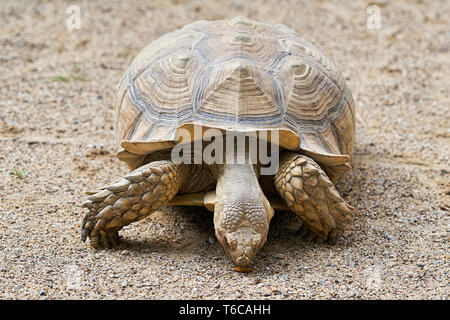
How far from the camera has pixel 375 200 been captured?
391 centimetres

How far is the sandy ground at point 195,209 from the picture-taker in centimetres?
285

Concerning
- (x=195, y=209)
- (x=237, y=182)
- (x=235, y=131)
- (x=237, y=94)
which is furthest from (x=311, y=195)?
(x=195, y=209)

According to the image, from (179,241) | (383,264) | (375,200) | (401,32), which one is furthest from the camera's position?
(401,32)

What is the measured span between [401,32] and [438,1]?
129cm

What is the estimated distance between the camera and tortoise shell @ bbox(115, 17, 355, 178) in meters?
3.25

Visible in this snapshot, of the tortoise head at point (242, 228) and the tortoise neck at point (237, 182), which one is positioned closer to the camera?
the tortoise head at point (242, 228)

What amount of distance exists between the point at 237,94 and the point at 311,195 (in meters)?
0.73

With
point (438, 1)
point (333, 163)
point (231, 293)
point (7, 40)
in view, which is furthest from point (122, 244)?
point (438, 1)

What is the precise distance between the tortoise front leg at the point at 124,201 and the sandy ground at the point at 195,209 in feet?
0.42

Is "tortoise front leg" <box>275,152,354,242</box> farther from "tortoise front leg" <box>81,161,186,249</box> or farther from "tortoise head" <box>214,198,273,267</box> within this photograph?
"tortoise front leg" <box>81,161,186,249</box>

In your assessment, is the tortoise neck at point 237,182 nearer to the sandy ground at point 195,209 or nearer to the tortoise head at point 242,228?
the tortoise head at point 242,228

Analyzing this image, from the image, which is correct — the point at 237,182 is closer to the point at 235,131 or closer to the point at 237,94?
the point at 235,131

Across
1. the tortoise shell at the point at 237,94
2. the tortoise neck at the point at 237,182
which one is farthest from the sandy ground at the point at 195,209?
the tortoise shell at the point at 237,94

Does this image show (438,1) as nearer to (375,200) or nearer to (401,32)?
(401,32)
